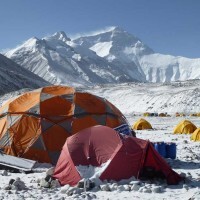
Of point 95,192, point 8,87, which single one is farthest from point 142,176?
point 8,87

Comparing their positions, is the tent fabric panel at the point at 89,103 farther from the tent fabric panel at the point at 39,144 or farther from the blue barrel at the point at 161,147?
the blue barrel at the point at 161,147

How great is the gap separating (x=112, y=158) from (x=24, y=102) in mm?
7764

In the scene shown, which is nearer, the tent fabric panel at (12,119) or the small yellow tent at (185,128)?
the tent fabric panel at (12,119)

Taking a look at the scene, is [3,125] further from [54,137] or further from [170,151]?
[170,151]

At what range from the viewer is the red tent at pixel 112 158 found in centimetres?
1426

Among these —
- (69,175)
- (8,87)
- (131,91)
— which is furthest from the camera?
(8,87)

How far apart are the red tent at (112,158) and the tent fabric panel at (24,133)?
408 cm

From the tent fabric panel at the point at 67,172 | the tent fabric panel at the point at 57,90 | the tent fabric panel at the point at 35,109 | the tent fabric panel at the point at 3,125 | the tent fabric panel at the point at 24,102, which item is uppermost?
the tent fabric panel at the point at 57,90

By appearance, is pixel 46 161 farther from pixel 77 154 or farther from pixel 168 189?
pixel 168 189

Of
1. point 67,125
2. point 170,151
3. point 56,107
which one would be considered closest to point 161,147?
point 170,151

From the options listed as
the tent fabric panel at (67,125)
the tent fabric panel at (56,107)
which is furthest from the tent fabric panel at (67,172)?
the tent fabric panel at (56,107)

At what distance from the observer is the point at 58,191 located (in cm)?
1333

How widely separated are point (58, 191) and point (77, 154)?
1.92 metres

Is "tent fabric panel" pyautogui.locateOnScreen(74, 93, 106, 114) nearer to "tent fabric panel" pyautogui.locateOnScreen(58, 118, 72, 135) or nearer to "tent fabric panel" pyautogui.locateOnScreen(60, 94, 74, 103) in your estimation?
"tent fabric panel" pyautogui.locateOnScreen(60, 94, 74, 103)
